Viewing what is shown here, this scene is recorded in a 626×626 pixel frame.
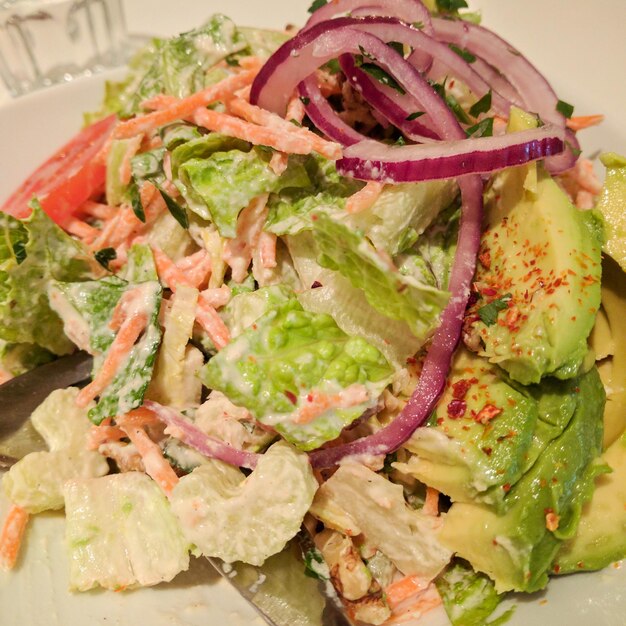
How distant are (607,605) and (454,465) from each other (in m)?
0.52

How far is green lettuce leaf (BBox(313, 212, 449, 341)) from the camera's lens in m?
1.50

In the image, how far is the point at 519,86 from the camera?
2.06 meters

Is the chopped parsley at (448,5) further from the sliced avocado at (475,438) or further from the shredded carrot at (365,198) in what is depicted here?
the sliced avocado at (475,438)

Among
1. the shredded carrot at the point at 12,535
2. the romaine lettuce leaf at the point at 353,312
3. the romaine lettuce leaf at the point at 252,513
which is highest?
the romaine lettuce leaf at the point at 353,312

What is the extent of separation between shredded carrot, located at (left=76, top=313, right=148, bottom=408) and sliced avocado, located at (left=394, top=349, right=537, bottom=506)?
32.7 inches

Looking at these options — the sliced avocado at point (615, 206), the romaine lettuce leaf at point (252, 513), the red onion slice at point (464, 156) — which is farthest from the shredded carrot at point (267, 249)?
the sliced avocado at point (615, 206)

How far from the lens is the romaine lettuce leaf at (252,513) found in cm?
161

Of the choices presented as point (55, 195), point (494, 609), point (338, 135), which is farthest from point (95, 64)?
point (494, 609)

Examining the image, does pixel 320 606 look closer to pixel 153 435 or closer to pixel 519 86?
pixel 153 435

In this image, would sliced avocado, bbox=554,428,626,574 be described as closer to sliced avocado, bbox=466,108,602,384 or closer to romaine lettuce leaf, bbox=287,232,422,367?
sliced avocado, bbox=466,108,602,384

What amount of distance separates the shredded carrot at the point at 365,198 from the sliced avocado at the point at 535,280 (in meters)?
0.36

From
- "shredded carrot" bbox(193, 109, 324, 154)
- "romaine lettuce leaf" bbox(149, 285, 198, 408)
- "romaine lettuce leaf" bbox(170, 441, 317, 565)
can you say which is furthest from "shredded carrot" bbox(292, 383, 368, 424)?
"shredded carrot" bbox(193, 109, 324, 154)

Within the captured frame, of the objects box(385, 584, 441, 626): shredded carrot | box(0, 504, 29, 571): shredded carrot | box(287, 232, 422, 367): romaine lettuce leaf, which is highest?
box(287, 232, 422, 367): romaine lettuce leaf

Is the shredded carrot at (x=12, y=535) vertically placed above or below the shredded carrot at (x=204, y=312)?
below
